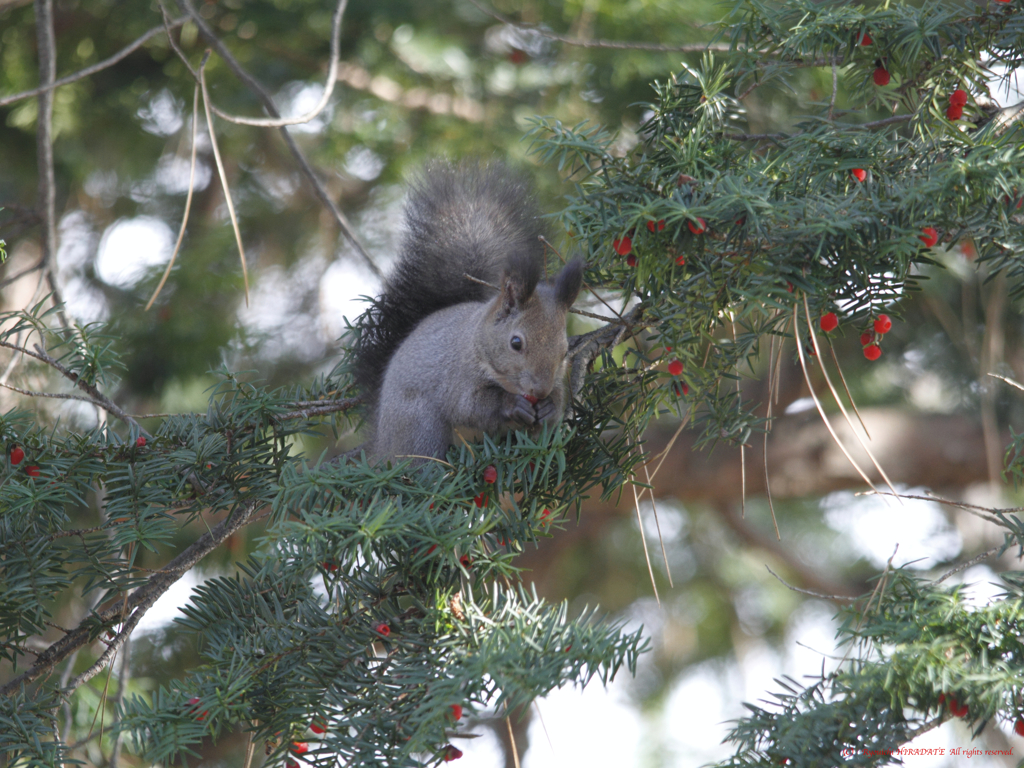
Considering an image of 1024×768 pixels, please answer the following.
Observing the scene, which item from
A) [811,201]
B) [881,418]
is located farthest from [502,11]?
[811,201]

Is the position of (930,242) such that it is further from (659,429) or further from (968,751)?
(659,429)

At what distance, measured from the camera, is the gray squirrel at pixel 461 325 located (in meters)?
1.47

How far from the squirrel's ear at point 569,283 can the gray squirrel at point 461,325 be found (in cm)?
3

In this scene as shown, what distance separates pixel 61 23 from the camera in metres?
2.76

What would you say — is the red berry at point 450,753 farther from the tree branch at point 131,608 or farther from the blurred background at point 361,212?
the blurred background at point 361,212

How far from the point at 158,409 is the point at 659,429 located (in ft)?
5.40

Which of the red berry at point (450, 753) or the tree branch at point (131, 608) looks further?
the tree branch at point (131, 608)

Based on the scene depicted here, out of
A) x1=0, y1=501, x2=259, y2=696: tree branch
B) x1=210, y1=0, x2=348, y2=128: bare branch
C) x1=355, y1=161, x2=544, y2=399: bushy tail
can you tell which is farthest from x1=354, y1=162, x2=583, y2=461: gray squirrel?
x1=0, y1=501, x2=259, y2=696: tree branch

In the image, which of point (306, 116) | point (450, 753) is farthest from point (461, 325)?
point (450, 753)

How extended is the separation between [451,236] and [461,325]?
0.66 ft

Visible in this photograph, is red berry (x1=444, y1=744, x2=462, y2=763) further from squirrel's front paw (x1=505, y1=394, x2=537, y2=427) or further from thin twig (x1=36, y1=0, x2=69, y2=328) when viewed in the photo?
thin twig (x1=36, y1=0, x2=69, y2=328)

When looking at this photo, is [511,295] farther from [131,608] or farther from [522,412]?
[131,608]

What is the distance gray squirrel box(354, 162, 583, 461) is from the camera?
57.7 inches

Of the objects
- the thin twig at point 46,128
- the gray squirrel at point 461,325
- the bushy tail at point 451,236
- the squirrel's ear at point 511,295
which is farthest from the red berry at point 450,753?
the thin twig at point 46,128
